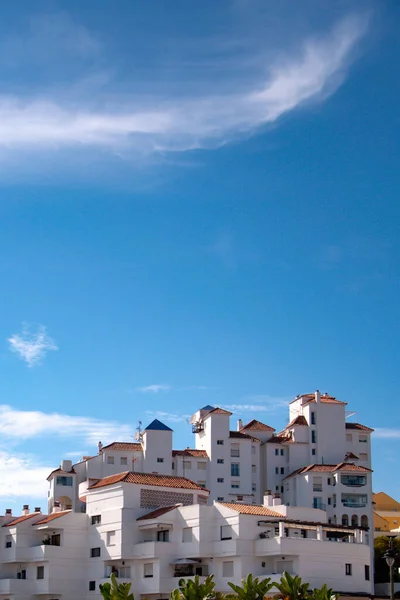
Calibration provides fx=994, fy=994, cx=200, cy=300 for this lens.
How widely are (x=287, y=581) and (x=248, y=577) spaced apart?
2649 mm

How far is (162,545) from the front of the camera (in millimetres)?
75812

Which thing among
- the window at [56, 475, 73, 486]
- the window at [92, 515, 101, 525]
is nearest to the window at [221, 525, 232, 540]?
the window at [92, 515, 101, 525]

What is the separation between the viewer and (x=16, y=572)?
3214 inches

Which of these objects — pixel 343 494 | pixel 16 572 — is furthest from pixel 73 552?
pixel 343 494

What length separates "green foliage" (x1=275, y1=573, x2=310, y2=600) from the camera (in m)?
66.5

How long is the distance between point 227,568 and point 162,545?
524 centimetres

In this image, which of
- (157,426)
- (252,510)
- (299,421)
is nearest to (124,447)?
(157,426)

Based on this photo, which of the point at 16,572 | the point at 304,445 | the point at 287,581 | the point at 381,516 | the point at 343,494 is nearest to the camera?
the point at 287,581

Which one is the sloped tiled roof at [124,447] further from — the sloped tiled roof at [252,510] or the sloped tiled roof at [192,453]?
the sloped tiled roof at [252,510]

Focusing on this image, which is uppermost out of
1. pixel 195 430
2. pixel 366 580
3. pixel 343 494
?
pixel 195 430

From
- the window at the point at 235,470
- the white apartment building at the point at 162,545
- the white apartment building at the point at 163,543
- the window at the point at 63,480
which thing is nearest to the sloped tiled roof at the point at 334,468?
the window at the point at 235,470

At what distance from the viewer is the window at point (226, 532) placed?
75094mm

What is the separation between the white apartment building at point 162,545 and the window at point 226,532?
75 millimetres

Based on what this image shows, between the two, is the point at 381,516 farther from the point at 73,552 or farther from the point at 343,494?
the point at 73,552
